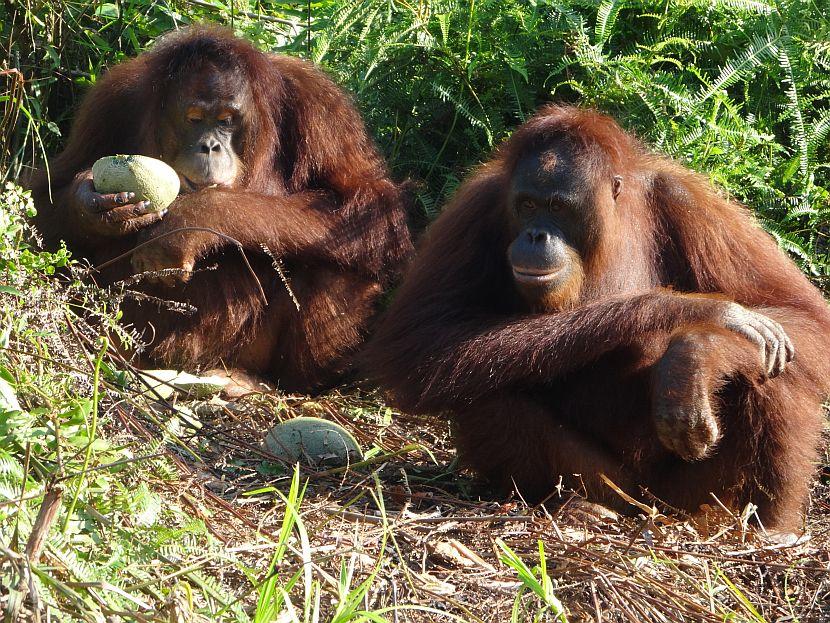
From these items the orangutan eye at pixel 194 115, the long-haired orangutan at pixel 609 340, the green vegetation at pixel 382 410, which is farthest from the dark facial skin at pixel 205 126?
the long-haired orangutan at pixel 609 340

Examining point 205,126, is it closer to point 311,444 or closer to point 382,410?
point 382,410

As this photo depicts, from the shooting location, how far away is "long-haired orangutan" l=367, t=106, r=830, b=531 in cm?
371

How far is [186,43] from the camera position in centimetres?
532

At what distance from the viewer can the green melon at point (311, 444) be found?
160 inches

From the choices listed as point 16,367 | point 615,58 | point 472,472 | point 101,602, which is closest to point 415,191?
point 615,58

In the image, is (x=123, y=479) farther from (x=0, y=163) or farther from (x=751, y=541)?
(x=0, y=163)

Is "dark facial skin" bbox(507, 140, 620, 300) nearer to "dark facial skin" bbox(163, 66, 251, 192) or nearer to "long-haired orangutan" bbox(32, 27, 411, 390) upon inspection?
"long-haired orangutan" bbox(32, 27, 411, 390)

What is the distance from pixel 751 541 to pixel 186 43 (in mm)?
3398

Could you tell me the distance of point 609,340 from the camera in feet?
12.3

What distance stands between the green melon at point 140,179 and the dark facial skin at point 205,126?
341 millimetres

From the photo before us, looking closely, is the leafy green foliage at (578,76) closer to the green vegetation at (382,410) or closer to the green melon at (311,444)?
the green vegetation at (382,410)

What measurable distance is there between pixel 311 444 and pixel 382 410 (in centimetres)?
→ 97

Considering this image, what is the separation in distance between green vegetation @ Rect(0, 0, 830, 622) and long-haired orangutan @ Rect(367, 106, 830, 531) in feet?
0.82

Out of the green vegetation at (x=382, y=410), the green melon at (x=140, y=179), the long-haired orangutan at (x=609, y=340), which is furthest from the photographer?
the green melon at (x=140, y=179)
